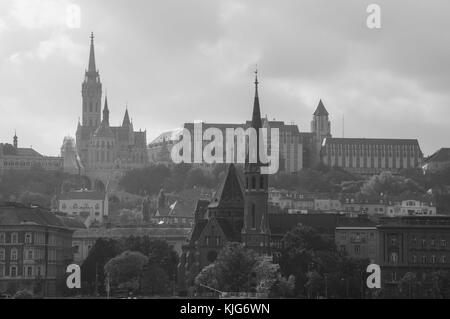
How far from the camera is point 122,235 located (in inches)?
6467

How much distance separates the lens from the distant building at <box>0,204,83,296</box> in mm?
131875

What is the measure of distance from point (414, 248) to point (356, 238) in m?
19.2

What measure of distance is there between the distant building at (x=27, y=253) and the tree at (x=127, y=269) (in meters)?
4.17

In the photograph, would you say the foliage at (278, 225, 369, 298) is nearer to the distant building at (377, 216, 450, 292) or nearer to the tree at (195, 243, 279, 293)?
the distant building at (377, 216, 450, 292)

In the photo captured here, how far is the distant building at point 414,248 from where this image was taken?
132 metres

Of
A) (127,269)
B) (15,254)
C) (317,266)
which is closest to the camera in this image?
(127,269)

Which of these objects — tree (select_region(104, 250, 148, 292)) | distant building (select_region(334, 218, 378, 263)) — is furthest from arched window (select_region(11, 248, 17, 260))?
distant building (select_region(334, 218, 378, 263))

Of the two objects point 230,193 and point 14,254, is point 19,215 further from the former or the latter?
point 230,193

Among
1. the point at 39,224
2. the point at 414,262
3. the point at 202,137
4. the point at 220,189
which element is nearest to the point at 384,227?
the point at 414,262

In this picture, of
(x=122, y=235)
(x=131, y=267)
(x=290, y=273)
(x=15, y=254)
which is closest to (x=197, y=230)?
(x=290, y=273)

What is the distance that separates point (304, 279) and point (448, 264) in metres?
11.0
